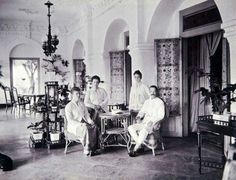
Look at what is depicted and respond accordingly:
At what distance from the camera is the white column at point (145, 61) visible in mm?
6996

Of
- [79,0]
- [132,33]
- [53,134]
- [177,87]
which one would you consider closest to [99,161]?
[53,134]

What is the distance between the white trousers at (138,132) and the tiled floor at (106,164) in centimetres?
32

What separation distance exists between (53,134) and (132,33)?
3176 millimetres

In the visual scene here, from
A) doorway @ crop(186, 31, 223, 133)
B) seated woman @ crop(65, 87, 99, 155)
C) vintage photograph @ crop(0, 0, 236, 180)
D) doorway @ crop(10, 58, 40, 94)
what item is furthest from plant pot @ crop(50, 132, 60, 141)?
doorway @ crop(10, 58, 40, 94)

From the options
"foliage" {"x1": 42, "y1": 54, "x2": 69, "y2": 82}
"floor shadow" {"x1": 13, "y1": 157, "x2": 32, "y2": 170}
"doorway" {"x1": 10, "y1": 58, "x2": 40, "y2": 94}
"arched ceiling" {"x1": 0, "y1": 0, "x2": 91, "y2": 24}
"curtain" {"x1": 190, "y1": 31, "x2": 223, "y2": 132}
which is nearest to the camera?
"floor shadow" {"x1": 13, "y1": 157, "x2": 32, "y2": 170}

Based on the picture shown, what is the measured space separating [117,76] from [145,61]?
2.38 m

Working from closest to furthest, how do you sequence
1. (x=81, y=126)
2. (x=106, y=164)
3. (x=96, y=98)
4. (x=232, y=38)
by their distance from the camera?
1. (x=232, y=38)
2. (x=106, y=164)
3. (x=81, y=126)
4. (x=96, y=98)

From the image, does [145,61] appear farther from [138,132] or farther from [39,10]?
[39,10]

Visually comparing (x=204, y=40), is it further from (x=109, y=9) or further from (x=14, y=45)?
(x=14, y=45)

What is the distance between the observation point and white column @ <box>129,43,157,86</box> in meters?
7.00

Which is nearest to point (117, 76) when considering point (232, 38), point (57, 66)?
point (232, 38)

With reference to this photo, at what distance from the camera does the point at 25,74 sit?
14.3 metres

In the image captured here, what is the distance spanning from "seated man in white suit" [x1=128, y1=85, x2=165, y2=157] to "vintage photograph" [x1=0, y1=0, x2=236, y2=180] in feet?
0.06

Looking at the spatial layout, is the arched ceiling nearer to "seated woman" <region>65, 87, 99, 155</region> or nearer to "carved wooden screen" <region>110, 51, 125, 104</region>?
"carved wooden screen" <region>110, 51, 125, 104</region>
